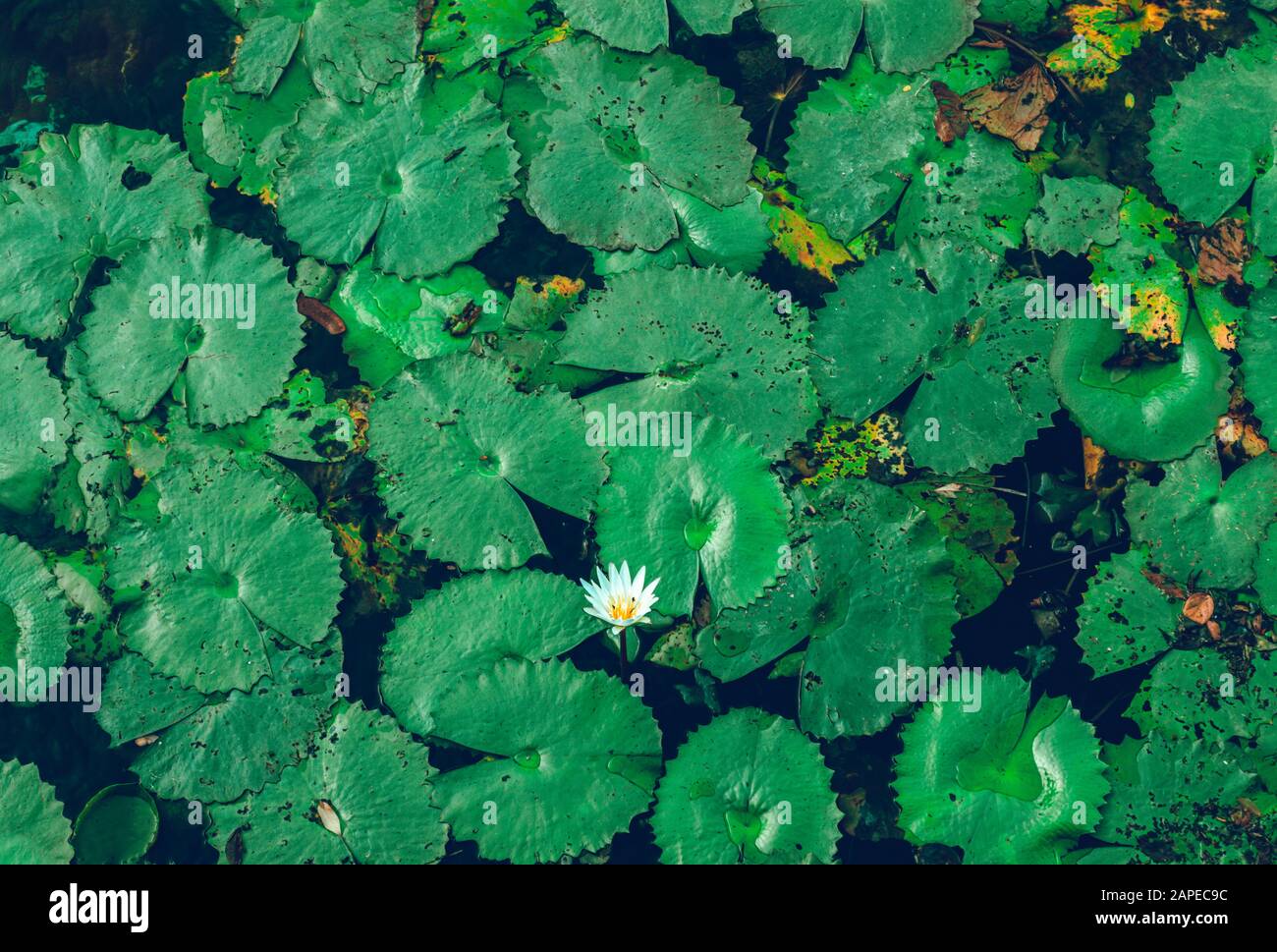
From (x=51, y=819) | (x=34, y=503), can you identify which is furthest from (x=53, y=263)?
(x=51, y=819)

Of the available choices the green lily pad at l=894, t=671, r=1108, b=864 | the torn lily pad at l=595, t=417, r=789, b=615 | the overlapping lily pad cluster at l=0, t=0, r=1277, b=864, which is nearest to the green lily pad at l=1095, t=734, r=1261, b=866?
the overlapping lily pad cluster at l=0, t=0, r=1277, b=864

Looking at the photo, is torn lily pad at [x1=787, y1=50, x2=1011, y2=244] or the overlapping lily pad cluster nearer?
the overlapping lily pad cluster

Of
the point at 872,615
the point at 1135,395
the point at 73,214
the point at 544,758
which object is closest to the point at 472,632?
the point at 544,758

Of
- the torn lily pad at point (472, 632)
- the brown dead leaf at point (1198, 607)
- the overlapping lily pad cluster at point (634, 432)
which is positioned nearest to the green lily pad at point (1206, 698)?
the overlapping lily pad cluster at point (634, 432)

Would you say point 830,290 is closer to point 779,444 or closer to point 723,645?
point 779,444

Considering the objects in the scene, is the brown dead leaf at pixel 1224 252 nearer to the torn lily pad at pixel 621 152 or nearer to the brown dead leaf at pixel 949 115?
the brown dead leaf at pixel 949 115

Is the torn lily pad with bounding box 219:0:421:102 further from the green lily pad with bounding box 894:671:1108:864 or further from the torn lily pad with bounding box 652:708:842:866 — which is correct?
the green lily pad with bounding box 894:671:1108:864
